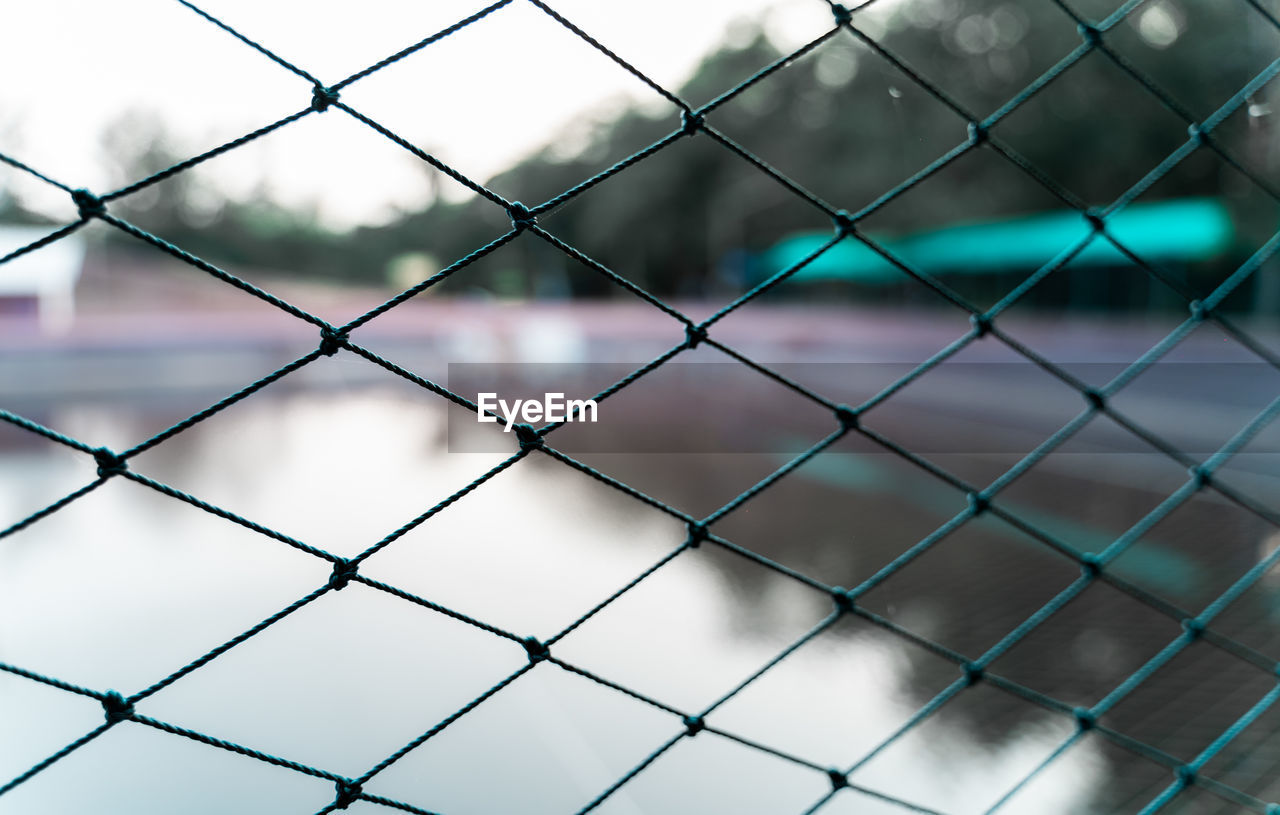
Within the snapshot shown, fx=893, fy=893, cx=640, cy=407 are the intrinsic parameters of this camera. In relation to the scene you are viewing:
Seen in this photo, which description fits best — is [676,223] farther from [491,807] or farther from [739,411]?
[491,807]

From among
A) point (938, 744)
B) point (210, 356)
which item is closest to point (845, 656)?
point (938, 744)

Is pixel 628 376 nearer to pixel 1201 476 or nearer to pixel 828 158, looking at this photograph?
pixel 1201 476

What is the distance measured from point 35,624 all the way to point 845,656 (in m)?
2.75

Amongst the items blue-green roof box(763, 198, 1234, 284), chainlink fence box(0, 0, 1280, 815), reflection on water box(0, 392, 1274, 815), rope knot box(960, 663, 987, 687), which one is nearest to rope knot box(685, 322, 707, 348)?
chainlink fence box(0, 0, 1280, 815)

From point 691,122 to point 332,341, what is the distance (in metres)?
0.45

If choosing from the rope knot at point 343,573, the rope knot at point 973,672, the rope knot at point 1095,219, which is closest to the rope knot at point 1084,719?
the rope knot at point 973,672

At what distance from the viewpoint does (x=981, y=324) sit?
1.12m

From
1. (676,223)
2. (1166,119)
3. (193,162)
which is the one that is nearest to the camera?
(193,162)

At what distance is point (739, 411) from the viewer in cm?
835

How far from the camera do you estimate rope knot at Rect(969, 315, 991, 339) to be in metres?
1.11

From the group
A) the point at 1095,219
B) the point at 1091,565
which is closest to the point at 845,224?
the point at 1095,219

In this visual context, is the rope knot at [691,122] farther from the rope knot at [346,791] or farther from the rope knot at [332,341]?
the rope knot at [346,791]

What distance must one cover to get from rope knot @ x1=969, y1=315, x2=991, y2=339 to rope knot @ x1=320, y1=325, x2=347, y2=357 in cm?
74

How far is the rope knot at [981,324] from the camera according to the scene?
1112mm
